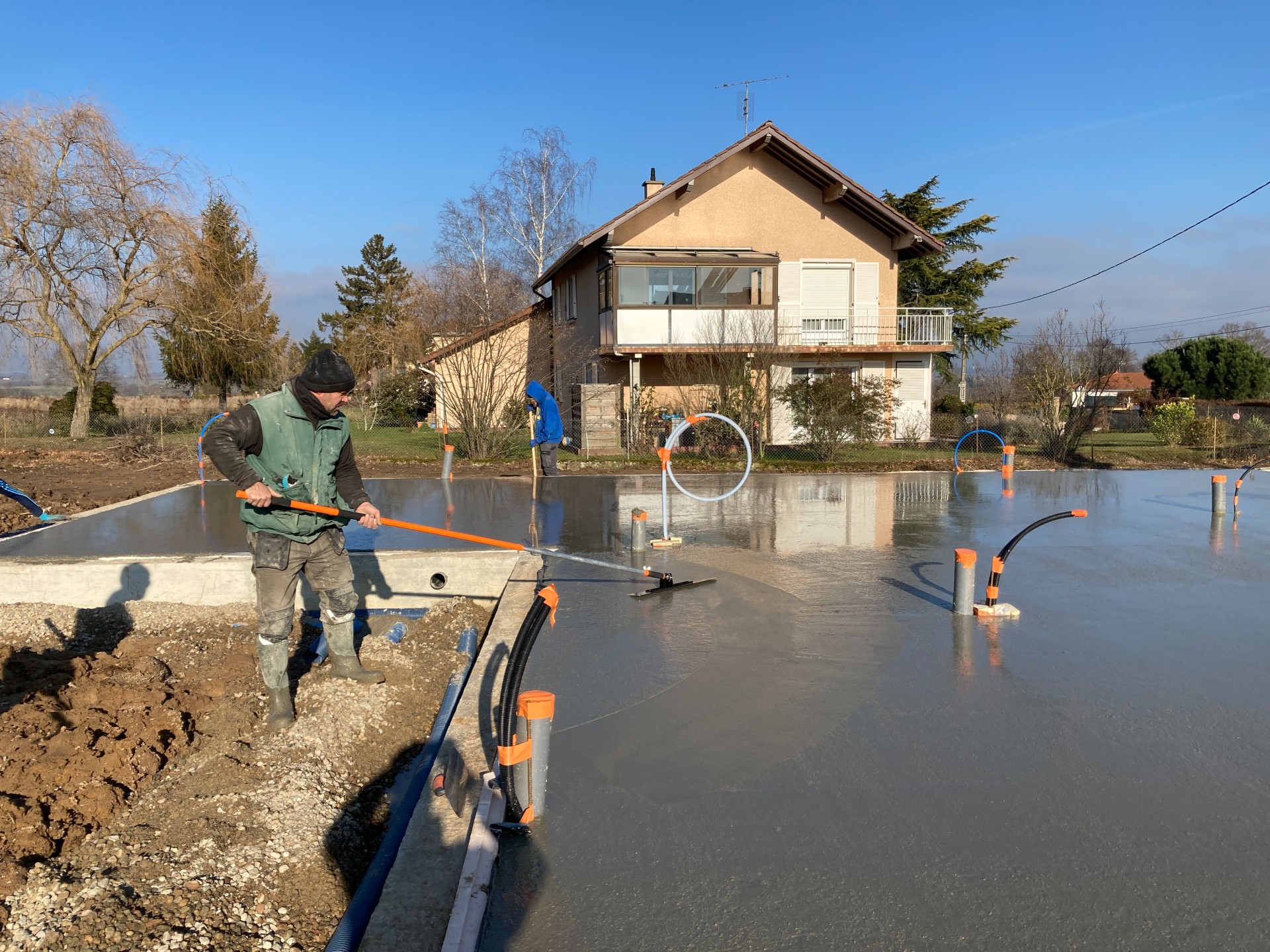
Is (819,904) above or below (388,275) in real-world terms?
below

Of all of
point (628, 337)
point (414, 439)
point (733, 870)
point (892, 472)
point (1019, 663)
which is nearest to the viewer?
point (733, 870)

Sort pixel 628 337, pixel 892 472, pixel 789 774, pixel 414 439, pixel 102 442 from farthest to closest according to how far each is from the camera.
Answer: pixel 414 439 → pixel 628 337 → pixel 102 442 → pixel 892 472 → pixel 789 774

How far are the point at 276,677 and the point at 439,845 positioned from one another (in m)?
2.05

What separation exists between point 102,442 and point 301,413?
20508mm

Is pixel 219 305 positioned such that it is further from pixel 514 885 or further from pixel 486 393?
pixel 514 885

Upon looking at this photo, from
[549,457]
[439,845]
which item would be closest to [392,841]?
[439,845]

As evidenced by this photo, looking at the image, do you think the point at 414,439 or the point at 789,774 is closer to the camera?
the point at 789,774

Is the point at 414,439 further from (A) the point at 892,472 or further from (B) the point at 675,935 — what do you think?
(B) the point at 675,935

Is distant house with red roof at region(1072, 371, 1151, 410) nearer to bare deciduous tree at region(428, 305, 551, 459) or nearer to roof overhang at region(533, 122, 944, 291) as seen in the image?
roof overhang at region(533, 122, 944, 291)

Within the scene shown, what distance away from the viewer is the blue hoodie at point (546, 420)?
13.7m

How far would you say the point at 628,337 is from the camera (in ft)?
80.4

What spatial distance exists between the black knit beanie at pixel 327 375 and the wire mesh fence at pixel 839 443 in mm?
12570

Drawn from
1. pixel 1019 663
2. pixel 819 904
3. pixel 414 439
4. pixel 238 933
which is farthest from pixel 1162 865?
pixel 414 439

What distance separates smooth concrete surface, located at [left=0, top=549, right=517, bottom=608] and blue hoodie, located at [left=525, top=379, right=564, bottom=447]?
568cm
